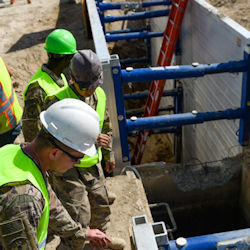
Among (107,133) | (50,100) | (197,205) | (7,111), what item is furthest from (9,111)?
(197,205)

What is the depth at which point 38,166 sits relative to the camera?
72.1 inches

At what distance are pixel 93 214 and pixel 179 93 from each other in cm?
408

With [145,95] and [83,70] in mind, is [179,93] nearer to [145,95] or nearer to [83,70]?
[145,95]

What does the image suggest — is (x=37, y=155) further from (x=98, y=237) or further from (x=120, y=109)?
(x=120, y=109)

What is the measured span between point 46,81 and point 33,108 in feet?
0.99

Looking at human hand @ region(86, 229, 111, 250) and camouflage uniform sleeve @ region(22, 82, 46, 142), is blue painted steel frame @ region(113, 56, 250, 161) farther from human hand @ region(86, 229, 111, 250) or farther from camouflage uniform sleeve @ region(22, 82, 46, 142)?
human hand @ region(86, 229, 111, 250)

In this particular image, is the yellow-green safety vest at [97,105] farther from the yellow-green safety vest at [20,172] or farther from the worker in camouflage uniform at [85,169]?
the yellow-green safety vest at [20,172]

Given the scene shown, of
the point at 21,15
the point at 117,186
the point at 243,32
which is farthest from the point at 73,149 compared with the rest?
the point at 21,15

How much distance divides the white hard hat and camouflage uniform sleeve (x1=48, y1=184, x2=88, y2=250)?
0.44 meters

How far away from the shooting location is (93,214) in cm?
331

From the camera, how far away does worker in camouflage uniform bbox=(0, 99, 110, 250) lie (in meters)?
1.62

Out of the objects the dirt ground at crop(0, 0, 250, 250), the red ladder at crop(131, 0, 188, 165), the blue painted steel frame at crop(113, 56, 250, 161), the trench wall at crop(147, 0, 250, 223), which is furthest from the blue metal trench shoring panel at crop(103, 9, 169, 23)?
the blue painted steel frame at crop(113, 56, 250, 161)

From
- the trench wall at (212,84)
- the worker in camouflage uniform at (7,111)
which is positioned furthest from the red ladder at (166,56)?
the worker in camouflage uniform at (7,111)

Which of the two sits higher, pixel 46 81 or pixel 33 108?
pixel 46 81
